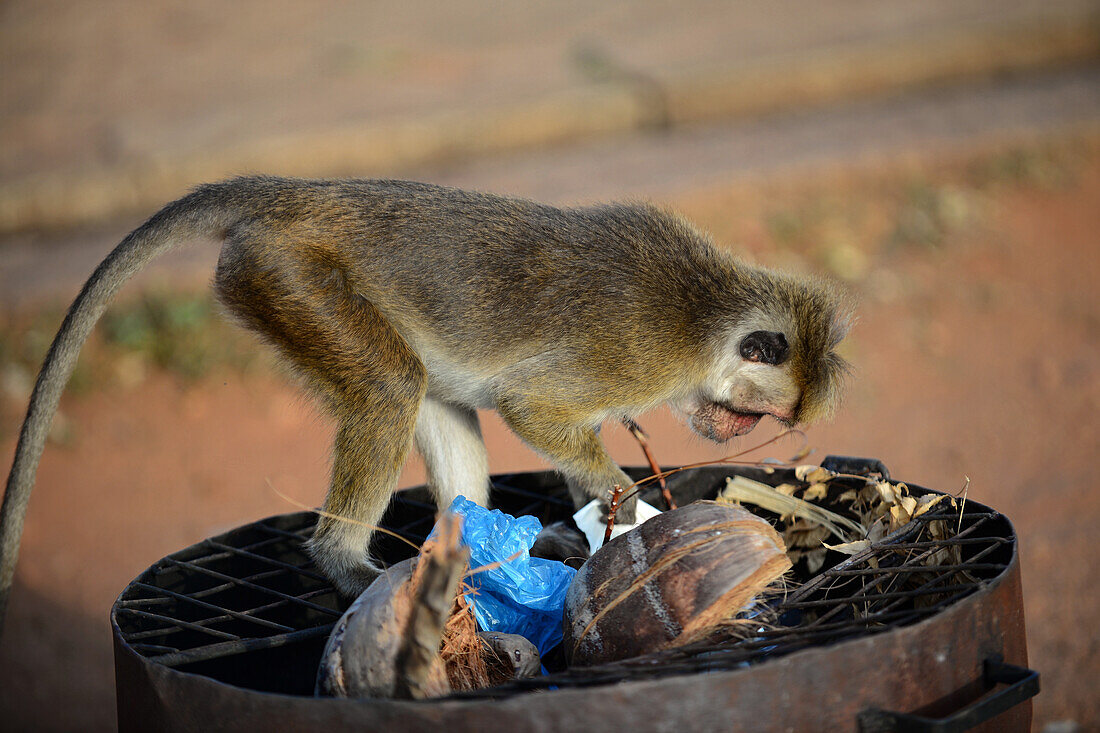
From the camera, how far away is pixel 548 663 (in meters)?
2.70

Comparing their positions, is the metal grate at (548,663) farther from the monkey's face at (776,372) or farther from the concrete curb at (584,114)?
the concrete curb at (584,114)

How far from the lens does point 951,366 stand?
22.4 ft

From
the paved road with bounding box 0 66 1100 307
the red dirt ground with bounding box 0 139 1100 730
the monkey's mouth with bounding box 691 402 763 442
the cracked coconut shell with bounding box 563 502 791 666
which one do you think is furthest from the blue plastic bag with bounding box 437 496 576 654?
the paved road with bounding box 0 66 1100 307

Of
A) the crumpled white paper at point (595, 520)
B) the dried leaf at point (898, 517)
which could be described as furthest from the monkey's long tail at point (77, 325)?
the dried leaf at point (898, 517)

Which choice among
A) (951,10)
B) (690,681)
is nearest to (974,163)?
(951,10)

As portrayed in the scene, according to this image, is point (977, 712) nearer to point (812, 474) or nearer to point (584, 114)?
point (812, 474)

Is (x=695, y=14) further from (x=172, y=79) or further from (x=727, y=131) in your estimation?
(x=172, y=79)

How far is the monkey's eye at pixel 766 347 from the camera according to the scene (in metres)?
3.30

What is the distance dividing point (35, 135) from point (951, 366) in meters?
8.43

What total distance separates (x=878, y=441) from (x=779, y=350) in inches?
123

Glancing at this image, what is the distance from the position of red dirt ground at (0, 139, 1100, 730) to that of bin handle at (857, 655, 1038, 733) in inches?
89.5

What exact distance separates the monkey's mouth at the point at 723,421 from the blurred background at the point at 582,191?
4.20 ft

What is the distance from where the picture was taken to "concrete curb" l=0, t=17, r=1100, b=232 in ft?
28.9

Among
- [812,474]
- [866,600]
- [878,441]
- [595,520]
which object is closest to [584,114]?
[878,441]
